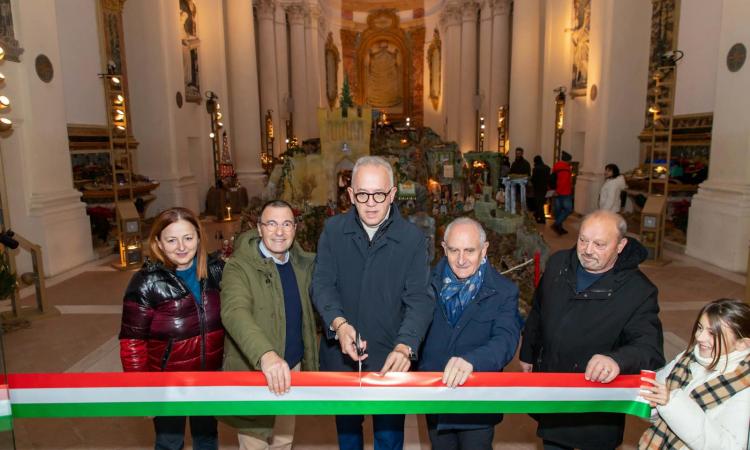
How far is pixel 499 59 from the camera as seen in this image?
77.7 feet

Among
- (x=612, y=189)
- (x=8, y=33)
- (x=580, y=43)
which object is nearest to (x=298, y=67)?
(x=580, y=43)

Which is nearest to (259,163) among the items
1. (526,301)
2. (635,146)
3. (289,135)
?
(289,135)

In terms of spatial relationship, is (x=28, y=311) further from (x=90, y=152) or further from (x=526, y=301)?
(x=526, y=301)

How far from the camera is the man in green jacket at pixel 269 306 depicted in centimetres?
254

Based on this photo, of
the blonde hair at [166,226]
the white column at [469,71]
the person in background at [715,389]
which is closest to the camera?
the person in background at [715,389]

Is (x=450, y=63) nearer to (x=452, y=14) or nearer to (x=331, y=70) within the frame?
(x=452, y=14)

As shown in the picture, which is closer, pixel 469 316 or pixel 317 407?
pixel 317 407

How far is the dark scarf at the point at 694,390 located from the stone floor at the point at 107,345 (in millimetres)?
1595

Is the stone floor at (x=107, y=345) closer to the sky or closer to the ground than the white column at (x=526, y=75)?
closer to the ground

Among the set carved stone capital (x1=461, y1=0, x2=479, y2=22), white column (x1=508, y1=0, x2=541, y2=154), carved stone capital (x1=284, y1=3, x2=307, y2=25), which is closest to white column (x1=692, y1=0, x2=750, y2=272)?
white column (x1=508, y1=0, x2=541, y2=154)

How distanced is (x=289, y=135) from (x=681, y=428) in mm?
25970

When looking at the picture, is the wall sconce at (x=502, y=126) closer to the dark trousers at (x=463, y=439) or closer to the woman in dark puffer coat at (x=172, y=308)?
the dark trousers at (x=463, y=439)

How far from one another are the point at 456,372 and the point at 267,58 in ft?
78.2

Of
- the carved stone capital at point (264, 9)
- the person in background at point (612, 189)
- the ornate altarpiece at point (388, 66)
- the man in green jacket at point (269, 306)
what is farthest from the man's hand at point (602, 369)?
the ornate altarpiece at point (388, 66)
